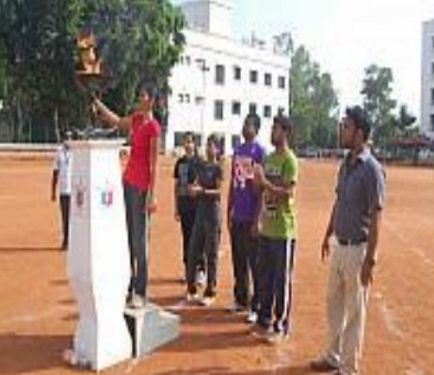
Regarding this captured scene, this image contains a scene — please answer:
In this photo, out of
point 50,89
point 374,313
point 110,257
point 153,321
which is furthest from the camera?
point 50,89

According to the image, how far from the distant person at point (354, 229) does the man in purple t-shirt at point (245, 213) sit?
6.67ft

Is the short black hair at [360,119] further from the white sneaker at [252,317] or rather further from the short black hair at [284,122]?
the white sneaker at [252,317]

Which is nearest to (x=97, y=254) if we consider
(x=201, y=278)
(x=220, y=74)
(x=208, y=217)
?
(x=208, y=217)

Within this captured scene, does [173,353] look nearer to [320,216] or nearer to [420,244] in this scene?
[420,244]

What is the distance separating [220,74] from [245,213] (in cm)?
8623

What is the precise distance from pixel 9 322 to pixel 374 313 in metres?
4.20

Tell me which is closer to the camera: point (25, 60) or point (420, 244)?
point (420, 244)

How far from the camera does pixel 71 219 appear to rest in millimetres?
8594

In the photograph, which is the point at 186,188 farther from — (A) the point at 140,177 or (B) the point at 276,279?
(B) the point at 276,279

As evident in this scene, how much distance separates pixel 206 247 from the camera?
11422 mm

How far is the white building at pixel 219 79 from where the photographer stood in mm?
88625

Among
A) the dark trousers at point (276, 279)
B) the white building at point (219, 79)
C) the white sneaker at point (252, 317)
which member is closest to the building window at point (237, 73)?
the white building at point (219, 79)

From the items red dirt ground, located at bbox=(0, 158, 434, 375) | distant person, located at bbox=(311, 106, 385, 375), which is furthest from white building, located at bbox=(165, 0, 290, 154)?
distant person, located at bbox=(311, 106, 385, 375)

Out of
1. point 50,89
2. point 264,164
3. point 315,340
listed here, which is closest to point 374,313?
point 315,340
